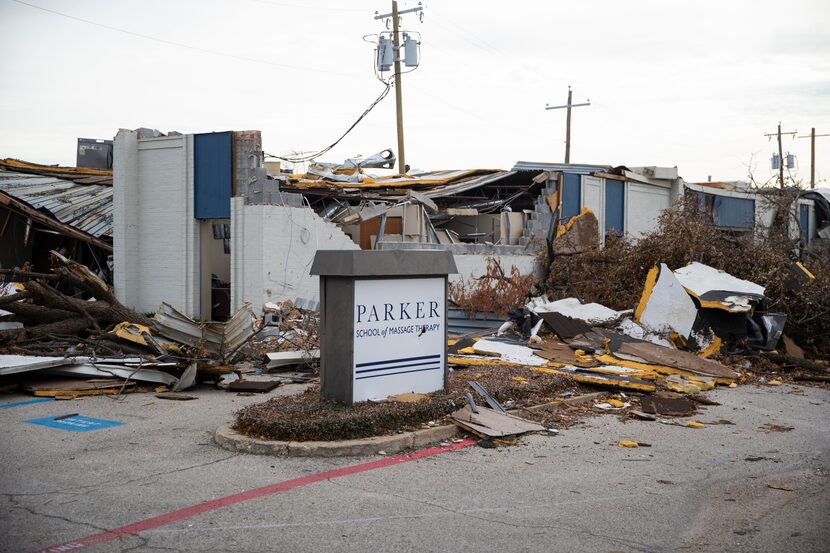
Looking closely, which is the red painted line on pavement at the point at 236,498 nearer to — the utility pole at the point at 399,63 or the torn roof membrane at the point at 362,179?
the torn roof membrane at the point at 362,179

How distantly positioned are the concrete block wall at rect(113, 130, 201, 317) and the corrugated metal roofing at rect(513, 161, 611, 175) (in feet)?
32.0

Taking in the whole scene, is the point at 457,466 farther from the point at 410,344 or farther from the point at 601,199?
the point at 601,199

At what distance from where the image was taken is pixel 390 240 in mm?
20312

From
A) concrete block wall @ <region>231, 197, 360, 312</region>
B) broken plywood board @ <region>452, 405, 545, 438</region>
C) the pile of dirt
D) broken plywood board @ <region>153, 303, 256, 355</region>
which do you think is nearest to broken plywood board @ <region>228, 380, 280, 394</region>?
broken plywood board @ <region>153, 303, 256, 355</region>

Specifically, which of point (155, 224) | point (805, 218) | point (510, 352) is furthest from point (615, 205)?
point (805, 218)

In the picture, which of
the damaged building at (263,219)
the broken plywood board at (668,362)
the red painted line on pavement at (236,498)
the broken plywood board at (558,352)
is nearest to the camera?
the red painted line on pavement at (236,498)

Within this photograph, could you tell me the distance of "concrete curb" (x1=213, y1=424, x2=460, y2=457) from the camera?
7.14 m

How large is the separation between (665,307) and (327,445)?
30.7 ft

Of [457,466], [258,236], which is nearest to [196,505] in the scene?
[457,466]

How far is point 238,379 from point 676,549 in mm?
7959

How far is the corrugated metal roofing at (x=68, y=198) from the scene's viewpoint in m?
21.2

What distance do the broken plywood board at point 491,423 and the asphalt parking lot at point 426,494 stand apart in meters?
0.24

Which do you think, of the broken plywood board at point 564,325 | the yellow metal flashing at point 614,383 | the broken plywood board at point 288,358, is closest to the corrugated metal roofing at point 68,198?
the broken plywood board at point 288,358

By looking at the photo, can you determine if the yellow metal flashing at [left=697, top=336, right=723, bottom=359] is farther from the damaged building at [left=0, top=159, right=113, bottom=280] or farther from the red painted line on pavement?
the damaged building at [left=0, top=159, right=113, bottom=280]
